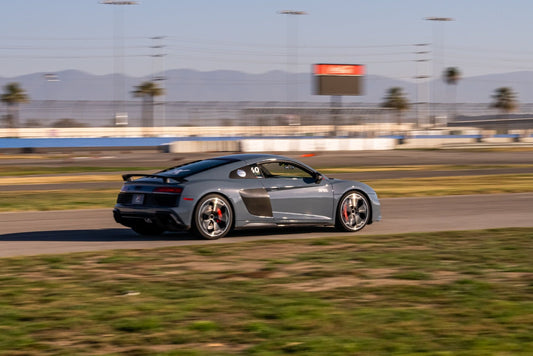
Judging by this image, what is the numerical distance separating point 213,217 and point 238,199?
0.44m

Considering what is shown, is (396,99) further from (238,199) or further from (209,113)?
(238,199)

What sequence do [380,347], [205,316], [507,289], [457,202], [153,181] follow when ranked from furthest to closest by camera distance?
[457,202] → [153,181] → [507,289] → [205,316] → [380,347]

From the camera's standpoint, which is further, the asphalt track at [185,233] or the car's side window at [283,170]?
the car's side window at [283,170]

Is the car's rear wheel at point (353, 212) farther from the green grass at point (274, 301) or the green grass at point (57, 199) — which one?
the green grass at point (57, 199)

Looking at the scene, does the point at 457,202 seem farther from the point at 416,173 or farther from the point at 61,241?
the point at 416,173

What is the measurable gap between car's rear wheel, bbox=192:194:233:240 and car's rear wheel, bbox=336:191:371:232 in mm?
1890

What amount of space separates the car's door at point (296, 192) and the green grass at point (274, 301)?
1.31m

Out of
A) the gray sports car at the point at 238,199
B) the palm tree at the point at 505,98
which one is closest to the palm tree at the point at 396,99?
the palm tree at the point at 505,98

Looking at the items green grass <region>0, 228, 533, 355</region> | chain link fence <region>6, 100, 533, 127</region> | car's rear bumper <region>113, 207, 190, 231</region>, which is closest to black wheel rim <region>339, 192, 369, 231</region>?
green grass <region>0, 228, 533, 355</region>

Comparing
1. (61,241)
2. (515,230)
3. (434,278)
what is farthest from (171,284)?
(515,230)

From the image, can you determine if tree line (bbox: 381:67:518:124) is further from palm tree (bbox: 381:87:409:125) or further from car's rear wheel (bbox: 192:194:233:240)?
car's rear wheel (bbox: 192:194:233:240)

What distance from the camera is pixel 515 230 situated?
1177cm

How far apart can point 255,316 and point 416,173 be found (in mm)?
24948

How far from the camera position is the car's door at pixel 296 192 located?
11344mm
